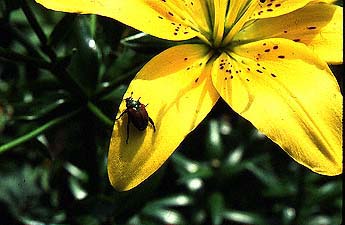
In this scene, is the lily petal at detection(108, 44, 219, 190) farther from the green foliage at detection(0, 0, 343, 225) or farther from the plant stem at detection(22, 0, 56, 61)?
the plant stem at detection(22, 0, 56, 61)

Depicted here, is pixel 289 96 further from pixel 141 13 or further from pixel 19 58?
pixel 19 58

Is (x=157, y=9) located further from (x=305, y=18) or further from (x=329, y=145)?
(x=329, y=145)

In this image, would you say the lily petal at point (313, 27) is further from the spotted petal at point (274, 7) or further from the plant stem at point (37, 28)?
the plant stem at point (37, 28)

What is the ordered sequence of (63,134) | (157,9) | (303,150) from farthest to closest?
1. (63,134)
2. (157,9)
3. (303,150)

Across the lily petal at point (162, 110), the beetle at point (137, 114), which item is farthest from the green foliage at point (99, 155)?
the beetle at point (137, 114)

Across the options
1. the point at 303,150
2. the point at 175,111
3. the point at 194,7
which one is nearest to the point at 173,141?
the point at 175,111

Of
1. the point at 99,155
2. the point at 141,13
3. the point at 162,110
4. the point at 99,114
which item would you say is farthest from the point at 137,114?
the point at 99,155

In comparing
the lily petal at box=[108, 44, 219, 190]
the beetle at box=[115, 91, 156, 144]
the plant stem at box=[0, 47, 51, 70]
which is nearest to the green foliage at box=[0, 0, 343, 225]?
the plant stem at box=[0, 47, 51, 70]

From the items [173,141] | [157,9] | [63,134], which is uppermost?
[157,9]
